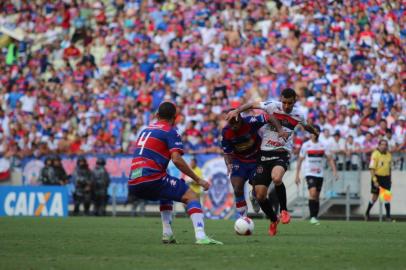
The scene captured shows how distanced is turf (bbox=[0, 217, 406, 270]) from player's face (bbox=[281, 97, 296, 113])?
7.04 ft

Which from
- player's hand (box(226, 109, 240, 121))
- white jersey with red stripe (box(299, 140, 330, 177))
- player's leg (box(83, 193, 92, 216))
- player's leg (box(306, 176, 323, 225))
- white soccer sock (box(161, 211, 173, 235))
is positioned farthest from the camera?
player's leg (box(83, 193, 92, 216))

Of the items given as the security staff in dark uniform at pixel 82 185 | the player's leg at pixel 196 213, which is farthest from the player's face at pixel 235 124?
the security staff in dark uniform at pixel 82 185

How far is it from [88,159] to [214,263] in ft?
73.0

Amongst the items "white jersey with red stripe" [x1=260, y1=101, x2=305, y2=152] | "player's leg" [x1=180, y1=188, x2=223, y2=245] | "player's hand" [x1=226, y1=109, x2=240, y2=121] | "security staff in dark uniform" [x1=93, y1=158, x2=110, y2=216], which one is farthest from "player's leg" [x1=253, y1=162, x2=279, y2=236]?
"security staff in dark uniform" [x1=93, y1=158, x2=110, y2=216]

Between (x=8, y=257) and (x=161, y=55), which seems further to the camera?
(x=161, y=55)

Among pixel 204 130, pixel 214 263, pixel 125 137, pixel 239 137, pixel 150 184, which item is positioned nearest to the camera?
pixel 214 263

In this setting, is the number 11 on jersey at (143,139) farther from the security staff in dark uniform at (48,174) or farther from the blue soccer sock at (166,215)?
the security staff in dark uniform at (48,174)

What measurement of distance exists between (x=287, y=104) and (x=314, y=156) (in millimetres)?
7281

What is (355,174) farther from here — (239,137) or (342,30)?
(239,137)

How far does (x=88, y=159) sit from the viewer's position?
32.4 m

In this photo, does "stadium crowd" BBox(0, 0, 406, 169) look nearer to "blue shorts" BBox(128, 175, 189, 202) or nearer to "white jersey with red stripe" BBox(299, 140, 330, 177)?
"white jersey with red stripe" BBox(299, 140, 330, 177)

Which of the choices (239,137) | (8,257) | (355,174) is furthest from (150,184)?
(355,174)

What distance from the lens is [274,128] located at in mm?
16953

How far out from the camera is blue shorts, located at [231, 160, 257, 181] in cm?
1756
